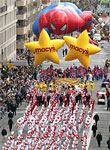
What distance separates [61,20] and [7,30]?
16.9 metres

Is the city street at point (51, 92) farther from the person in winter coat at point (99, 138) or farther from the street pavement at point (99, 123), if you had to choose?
the person in winter coat at point (99, 138)

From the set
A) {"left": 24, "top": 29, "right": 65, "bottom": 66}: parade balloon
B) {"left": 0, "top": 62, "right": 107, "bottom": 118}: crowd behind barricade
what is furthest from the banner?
{"left": 24, "top": 29, "right": 65, "bottom": 66}: parade balloon

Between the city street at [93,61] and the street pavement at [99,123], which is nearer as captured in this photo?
the street pavement at [99,123]

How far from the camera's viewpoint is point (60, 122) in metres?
61.3

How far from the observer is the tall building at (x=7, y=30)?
96438 millimetres

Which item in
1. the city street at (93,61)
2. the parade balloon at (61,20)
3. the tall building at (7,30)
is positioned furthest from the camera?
the city street at (93,61)

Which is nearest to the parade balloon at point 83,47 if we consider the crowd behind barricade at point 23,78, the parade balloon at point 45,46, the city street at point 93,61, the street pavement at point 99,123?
the parade balloon at point 45,46

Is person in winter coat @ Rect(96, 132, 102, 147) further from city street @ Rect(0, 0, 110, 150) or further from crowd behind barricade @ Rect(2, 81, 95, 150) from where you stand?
crowd behind barricade @ Rect(2, 81, 95, 150)

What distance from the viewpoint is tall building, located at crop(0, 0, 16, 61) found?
316ft

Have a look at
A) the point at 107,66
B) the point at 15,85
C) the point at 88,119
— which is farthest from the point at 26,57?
the point at 88,119

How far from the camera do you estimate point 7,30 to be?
10081cm

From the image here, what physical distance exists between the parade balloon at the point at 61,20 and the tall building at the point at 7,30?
760 centimetres

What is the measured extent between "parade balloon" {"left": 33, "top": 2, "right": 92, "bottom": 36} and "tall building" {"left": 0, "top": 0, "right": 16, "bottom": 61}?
7597 millimetres

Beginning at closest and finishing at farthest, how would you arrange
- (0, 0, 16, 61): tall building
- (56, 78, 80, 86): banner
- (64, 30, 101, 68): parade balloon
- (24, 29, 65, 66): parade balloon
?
(64, 30, 101, 68): parade balloon
(24, 29, 65, 66): parade balloon
(56, 78, 80, 86): banner
(0, 0, 16, 61): tall building
